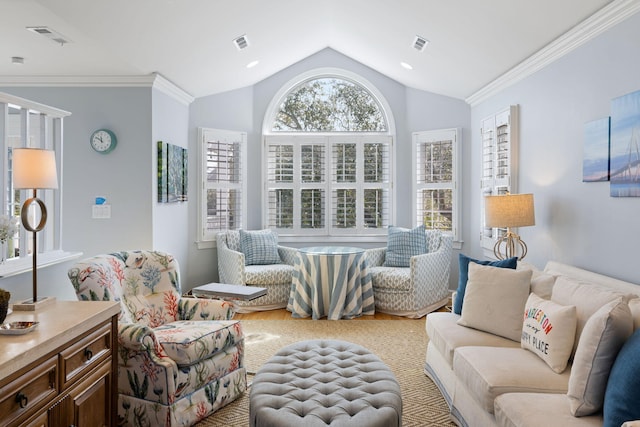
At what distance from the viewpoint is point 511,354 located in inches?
101

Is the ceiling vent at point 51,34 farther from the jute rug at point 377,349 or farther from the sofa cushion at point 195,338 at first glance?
the jute rug at point 377,349

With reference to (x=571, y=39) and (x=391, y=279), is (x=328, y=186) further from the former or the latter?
(x=571, y=39)

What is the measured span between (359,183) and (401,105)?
120 cm

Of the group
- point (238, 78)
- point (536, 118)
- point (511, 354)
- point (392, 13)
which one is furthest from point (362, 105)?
point (511, 354)

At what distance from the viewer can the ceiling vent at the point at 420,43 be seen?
4.66 meters

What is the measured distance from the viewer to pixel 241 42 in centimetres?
483

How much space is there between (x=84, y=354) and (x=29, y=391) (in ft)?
1.34

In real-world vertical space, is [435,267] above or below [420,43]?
below

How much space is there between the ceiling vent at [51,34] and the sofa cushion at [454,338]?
135 inches

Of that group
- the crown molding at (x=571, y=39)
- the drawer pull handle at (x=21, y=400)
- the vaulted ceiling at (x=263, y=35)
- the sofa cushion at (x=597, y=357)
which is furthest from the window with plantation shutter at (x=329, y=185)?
the drawer pull handle at (x=21, y=400)

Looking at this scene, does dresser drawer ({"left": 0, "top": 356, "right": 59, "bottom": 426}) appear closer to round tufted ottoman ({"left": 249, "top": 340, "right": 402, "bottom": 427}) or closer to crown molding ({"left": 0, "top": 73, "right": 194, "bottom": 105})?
round tufted ottoman ({"left": 249, "top": 340, "right": 402, "bottom": 427})

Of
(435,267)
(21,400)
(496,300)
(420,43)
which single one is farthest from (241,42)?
(21,400)

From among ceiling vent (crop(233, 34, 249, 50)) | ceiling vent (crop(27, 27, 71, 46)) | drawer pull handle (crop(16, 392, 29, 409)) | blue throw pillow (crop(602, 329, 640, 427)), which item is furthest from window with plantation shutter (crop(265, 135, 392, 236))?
drawer pull handle (crop(16, 392, 29, 409))

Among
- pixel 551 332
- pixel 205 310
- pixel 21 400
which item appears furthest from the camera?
pixel 205 310
